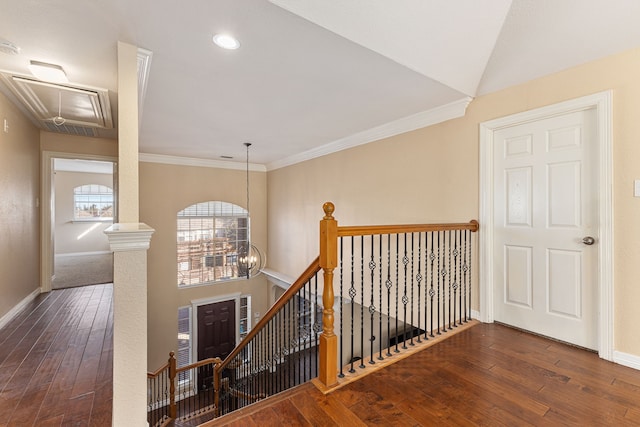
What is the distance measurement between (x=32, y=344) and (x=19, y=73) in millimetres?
2441

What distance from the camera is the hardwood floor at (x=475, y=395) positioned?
5.11 ft

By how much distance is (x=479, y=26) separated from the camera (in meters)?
2.26

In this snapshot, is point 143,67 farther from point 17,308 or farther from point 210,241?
point 210,241

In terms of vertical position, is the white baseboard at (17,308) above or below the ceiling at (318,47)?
below

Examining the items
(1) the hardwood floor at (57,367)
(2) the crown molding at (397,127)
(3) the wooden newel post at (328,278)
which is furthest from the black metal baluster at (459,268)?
(1) the hardwood floor at (57,367)

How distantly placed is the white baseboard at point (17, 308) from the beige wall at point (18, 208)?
0.15 ft

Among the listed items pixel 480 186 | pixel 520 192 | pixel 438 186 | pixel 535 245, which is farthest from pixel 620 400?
pixel 438 186

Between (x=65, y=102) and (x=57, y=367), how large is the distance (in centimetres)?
282

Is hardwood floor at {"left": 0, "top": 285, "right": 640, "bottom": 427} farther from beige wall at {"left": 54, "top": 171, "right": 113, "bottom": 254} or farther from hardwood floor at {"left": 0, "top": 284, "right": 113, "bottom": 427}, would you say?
beige wall at {"left": 54, "top": 171, "right": 113, "bottom": 254}

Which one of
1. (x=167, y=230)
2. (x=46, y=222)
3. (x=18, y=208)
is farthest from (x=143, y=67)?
(x=167, y=230)

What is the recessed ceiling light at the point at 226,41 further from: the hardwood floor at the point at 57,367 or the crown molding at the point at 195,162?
the crown molding at the point at 195,162

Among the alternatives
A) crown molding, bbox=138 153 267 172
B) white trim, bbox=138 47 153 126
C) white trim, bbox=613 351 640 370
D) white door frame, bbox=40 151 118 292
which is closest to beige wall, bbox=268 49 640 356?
white trim, bbox=613 351 640 370

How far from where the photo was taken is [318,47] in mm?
2023

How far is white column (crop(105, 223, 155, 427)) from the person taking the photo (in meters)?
1.62
